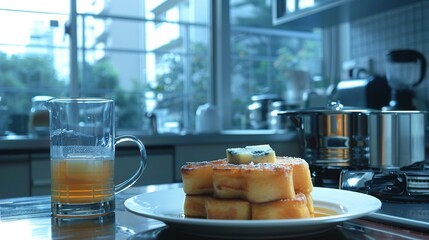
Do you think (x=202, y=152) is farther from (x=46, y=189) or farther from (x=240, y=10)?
(x=240, y=10)

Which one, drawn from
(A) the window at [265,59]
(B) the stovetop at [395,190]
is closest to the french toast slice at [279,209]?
(B) the stovetop at [395,190]

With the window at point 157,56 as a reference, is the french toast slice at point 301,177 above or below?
below

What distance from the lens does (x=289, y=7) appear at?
2.45 m

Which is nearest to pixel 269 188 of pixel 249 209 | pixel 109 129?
pixel 249 209

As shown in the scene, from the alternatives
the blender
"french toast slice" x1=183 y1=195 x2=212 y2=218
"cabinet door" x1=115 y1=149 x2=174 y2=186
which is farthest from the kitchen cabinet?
"french toast slice" x1=183 y1=195 x2=212 y2=218

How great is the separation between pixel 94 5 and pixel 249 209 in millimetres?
2410

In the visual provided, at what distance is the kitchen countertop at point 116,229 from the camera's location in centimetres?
53

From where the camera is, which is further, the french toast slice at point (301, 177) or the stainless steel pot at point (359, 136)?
the stainless steel pot at point (359, 136)

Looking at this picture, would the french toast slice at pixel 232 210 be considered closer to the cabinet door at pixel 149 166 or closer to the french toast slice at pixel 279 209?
the french toast slice at pixel 279 209

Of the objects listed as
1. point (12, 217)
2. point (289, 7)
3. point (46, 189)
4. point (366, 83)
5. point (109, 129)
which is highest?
point (289, 7)

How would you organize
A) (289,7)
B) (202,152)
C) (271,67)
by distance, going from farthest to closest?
1. (271,67)
2. (289,7)
3. (202,152)

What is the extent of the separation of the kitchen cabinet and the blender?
11.2 inches

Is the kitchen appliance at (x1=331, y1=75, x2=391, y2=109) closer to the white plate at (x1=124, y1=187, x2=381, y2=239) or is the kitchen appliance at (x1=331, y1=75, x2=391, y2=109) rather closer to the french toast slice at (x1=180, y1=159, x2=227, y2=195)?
the white plate at (x1=124, y1=187, x2=381, y2=239)

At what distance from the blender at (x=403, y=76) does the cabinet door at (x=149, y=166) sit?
0.97 meters
